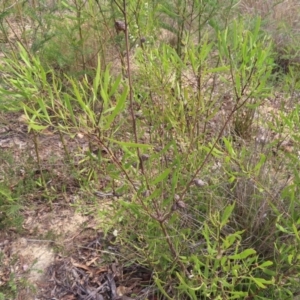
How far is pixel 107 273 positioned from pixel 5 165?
1.10 metres

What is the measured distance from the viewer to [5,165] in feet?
8.66

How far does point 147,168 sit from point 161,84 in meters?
0.35

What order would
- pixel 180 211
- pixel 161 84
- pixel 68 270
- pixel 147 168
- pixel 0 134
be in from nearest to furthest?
pixel 161 84
pixel 147 168
pixel 180 211
pixel 68 270
pixel 0 134

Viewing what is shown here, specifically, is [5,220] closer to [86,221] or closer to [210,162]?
[86,221]

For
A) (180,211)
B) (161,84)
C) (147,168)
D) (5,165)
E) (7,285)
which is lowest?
(7,285)

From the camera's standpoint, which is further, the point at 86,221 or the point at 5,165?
the point at 5,165

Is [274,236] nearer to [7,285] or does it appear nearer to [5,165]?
[7,285]

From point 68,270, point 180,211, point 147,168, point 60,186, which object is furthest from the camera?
point 60,186

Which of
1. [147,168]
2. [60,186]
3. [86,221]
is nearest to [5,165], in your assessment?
[60,186]

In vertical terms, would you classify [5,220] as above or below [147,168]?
below

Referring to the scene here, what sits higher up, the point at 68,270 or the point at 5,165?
the point at 5,165

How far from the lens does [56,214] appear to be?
2420mm

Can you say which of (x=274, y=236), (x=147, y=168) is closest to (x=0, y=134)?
(x=147, y=168)

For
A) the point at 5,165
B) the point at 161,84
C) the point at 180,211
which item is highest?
the point at 161,84
